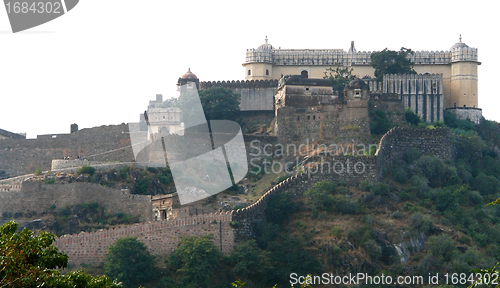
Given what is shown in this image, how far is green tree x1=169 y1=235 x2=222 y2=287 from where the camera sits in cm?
4284

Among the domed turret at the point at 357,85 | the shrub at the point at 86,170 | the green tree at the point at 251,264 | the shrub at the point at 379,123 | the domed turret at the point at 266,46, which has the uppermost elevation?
the domed turret at the point at 266,46

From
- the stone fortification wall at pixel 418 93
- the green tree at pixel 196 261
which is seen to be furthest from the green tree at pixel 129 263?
the stone fortification wall at pixel 418 93

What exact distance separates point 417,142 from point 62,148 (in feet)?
74.5

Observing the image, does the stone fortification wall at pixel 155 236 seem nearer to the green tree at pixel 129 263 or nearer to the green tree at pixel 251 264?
the green tree at pixel 129 263

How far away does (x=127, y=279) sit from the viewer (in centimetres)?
4288

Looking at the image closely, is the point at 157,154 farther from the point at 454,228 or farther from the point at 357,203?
the point at 454,228

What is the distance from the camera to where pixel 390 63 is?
215 feet

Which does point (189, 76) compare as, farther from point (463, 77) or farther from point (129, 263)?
point (129, 263)

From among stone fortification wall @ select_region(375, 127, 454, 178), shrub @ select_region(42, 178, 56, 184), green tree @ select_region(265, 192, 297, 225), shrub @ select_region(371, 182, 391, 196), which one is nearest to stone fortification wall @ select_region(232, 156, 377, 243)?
green tree @ select_region(265, 192, 297, 225)

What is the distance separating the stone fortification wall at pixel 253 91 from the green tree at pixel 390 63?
7.15 m

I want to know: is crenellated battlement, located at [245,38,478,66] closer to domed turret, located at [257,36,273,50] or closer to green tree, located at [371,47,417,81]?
domed turret, located at [257,36,273,50]

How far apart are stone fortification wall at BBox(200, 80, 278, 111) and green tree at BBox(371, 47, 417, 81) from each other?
23.5ft

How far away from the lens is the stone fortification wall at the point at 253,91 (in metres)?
64.7

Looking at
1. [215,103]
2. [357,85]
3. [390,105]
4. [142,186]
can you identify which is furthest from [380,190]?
[215,103]
